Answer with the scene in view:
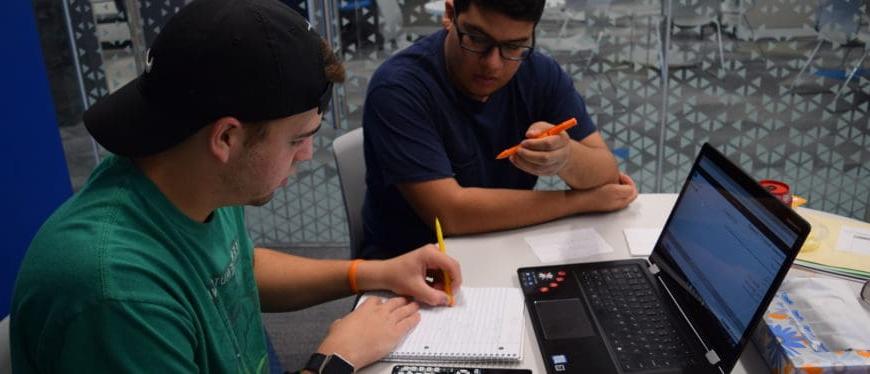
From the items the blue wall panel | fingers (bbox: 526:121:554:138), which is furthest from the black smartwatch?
the blue wall panel

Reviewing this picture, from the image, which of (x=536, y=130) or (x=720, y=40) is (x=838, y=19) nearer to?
(x=720, y=40)

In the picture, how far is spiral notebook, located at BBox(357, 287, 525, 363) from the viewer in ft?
3.83

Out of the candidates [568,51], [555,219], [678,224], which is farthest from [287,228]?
[678,224]

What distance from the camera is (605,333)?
1.21m

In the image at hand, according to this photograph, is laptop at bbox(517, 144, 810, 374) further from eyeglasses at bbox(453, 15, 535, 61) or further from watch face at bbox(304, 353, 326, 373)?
eyeglasses at bbox(453, 15, 535, 61)

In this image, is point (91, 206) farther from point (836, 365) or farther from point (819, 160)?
point (819, 160)

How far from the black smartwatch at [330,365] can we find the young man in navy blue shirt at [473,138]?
22.7 inches

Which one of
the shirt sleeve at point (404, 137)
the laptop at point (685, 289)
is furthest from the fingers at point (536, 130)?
the laptop at point (685, 289)

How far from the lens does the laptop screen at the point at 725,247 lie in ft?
3.37

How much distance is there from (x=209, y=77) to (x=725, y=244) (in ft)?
2.91

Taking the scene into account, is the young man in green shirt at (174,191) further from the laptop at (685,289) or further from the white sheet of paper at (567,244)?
the white sheet of paper at (567,244)

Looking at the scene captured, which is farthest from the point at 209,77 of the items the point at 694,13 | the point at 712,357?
the point at 694,13

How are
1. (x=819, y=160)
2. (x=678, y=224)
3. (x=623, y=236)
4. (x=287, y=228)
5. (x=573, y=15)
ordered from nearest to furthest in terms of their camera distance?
Answer: (x=678, y=224), (x=623, y=236), (x=573, y=15), (x=819, y=160), (x=287, y=228)

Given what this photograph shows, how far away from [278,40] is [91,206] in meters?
0.34
